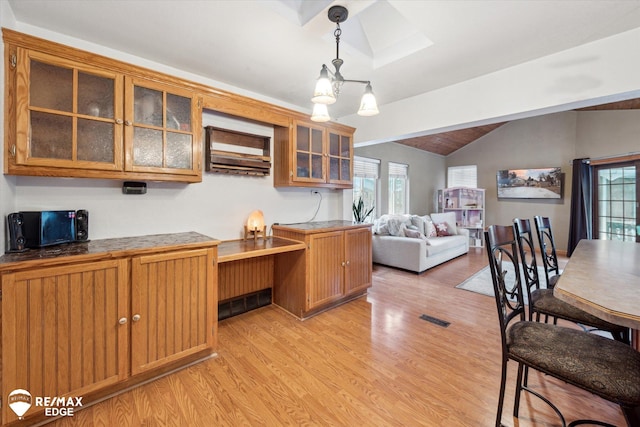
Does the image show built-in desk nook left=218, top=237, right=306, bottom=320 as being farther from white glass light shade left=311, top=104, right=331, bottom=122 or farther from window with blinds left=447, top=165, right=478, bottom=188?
window with blinds left=447, top=165, right=478, bottom=188

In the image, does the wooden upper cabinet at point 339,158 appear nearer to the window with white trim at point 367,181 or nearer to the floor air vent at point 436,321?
the floor air vent at point 436,321

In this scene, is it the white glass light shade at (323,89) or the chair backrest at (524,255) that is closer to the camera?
the white glass light shade at (323,89)

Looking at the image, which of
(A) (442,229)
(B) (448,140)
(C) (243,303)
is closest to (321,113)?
(C) (243,303)

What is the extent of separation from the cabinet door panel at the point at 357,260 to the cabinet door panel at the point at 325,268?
0.37ft

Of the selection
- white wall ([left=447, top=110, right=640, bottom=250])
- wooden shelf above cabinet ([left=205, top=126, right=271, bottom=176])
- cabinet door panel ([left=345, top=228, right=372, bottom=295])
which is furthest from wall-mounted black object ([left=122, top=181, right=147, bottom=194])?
white wall ([left=447, top=110, right=640, bottom=250])

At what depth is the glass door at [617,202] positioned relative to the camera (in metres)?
4.46

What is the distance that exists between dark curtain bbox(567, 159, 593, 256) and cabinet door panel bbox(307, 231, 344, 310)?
533 centimetres

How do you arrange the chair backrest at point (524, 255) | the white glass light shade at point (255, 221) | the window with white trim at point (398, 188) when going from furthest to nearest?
the window with white trim at point (398, 188), the white glass light shade at point (255, 221), the chair backrest at point (524, 255)

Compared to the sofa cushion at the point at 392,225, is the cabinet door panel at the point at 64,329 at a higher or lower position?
lower

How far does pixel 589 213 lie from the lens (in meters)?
5.32

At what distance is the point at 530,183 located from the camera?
634cm

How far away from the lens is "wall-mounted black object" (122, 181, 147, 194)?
2184 millimetres

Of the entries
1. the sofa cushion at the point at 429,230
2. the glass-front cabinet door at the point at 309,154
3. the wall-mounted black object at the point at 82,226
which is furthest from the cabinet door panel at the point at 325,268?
the sofa cushion at the point at 429,230

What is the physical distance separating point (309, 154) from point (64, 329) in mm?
2400
